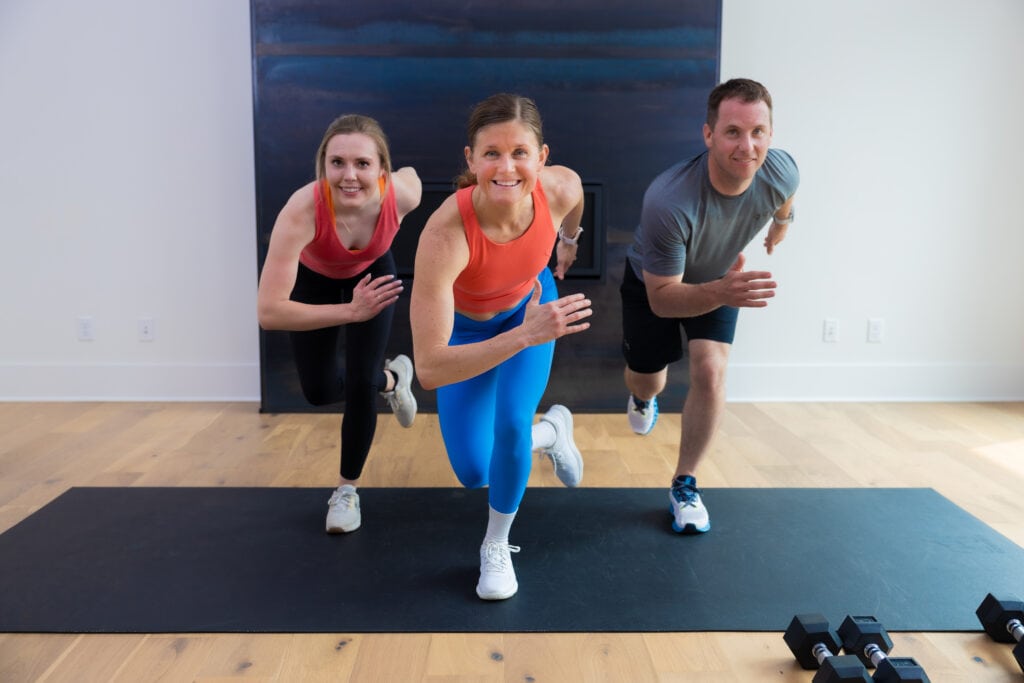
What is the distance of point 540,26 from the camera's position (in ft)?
13.5

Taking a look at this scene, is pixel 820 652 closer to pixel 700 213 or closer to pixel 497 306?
pixel 497 306

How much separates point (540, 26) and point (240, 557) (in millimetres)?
2833

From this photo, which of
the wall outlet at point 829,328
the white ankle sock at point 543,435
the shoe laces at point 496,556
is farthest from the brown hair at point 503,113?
the wall outlet at point 829,328

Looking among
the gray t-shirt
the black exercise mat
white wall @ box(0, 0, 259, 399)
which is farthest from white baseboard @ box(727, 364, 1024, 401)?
white wall @ box(0, 0, 259, 399)

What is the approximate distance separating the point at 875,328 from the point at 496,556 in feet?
10.3

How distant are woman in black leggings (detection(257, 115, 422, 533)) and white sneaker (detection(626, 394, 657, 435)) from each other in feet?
3.64

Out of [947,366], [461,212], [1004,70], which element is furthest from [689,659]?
[1004,70]

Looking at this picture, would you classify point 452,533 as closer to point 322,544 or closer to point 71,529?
point 322,544

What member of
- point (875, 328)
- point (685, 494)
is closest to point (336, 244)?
point (685, 494)

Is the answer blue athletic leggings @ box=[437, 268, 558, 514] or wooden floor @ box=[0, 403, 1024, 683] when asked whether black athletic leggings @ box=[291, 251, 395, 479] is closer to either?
blue athletic leggings @ box=[437, 268, 558, 514]

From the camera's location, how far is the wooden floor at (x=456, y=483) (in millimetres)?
1916

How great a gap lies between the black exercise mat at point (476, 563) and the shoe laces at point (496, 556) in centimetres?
9

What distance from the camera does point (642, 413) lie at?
11.0 feet

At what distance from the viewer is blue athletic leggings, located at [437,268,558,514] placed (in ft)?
7.24
